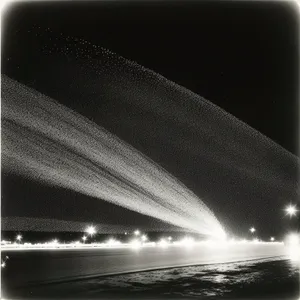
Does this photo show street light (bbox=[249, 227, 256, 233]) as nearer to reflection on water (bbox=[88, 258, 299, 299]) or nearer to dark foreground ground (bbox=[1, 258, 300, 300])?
reflection on water (bbox=[88, 258, 299, 299])

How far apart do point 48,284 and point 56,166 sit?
196 feet

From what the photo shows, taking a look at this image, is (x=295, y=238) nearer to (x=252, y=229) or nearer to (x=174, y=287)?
(x=174, y=287)

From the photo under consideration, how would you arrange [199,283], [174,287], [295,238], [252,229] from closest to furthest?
[174,287] → [199,283] → [295,238] → [252,229]

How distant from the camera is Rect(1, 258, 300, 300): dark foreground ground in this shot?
587 inches

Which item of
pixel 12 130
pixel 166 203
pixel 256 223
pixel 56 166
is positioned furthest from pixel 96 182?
pixel 256 223

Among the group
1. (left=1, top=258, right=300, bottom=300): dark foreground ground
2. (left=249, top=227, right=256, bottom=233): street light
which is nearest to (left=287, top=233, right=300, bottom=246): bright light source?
(left=1, top=258, right=300, bottom=300): dark foreground ground

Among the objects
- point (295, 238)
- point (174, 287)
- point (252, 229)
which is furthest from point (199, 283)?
point (252, 229)

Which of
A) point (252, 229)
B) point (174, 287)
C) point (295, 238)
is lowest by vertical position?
point (174, 287)

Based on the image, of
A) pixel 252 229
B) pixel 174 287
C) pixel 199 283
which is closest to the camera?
pixel 174 287

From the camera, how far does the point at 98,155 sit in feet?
237

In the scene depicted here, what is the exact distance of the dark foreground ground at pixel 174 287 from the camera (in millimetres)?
14914

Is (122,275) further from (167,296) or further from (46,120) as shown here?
(46,120)

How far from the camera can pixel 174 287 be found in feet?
55.1

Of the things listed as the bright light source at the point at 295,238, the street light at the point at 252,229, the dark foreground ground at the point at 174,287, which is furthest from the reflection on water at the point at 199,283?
the street light at the point at 252,229
